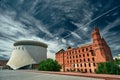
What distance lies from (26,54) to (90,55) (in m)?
89.3

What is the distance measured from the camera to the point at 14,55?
5221 inches

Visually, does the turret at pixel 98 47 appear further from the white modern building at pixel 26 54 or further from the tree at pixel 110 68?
the white modern building at pixel 26 54

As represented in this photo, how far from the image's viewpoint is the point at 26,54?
13025 cm

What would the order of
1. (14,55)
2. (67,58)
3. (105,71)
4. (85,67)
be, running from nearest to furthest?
(105,71)
(85,67)
(67,58)
(14,55)

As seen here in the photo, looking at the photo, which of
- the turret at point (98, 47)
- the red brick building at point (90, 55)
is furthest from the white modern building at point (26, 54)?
the turret at point (98, 47)

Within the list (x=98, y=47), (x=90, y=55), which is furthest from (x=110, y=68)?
(x=90, y=55)

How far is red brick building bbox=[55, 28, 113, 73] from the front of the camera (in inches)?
2137

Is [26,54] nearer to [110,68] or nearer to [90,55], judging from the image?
[90,55]

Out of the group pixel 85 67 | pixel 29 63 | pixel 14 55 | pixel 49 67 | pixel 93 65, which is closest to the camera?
pixel 49 67

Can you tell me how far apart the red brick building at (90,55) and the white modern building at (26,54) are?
219 feet

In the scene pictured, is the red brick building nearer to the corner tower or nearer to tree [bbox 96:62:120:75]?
the corner tower

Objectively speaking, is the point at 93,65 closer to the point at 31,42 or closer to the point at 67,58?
the point at 67,58

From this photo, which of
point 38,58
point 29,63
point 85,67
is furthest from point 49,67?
point 38,58

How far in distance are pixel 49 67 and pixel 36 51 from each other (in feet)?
287
